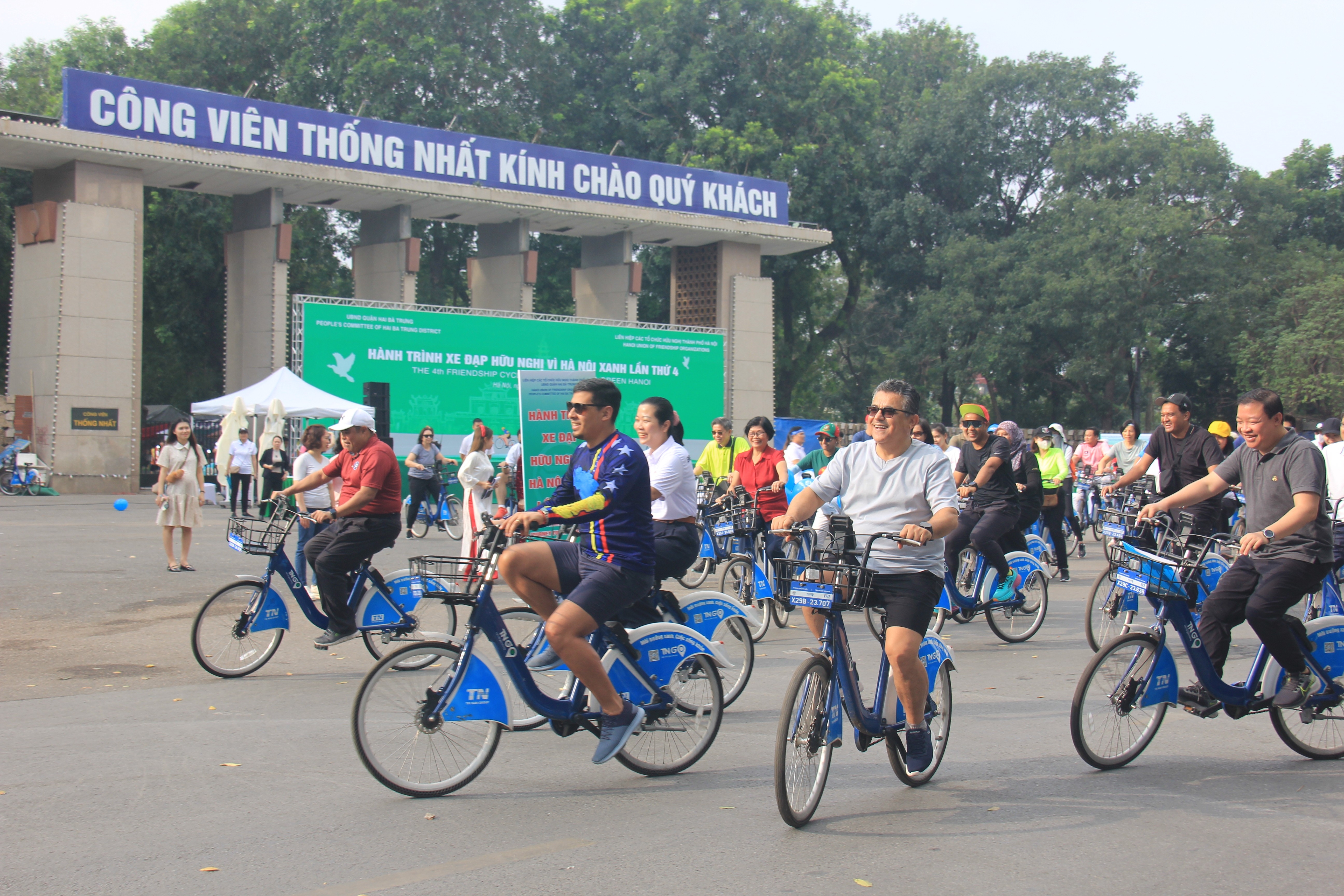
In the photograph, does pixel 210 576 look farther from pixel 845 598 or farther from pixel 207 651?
pixel 845 598

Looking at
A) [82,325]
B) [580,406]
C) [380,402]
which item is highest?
[82,325]

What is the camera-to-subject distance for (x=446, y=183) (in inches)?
1179

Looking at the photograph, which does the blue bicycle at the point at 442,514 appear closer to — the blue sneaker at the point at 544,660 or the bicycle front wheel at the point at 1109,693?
the blue sneaker at the point at 544,660

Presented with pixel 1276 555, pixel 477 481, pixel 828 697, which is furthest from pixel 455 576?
pixel 477 481

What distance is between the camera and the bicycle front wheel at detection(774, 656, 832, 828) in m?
4.76

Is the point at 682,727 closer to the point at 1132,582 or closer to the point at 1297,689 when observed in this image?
the point at 1132,582

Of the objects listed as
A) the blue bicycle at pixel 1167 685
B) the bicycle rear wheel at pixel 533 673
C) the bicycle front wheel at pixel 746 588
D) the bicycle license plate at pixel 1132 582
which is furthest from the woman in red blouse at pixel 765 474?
the blue bicycle at pixel 1167 685

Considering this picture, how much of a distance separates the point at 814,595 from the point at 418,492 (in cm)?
1582

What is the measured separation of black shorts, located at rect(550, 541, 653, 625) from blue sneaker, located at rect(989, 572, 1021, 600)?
5160 millimetres

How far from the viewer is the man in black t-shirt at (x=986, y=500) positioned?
9938 mm

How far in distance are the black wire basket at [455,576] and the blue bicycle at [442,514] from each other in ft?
47.2

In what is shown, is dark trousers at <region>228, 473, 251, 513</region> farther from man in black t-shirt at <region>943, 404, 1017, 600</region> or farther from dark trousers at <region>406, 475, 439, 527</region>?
man in black t-shirt at <region>943, 404, 1017, 600</region>

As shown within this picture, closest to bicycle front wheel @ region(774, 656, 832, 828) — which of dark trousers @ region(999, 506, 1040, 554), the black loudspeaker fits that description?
dark trousers @ region(999, 506, 1040, 554)

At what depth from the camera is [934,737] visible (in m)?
5.61
